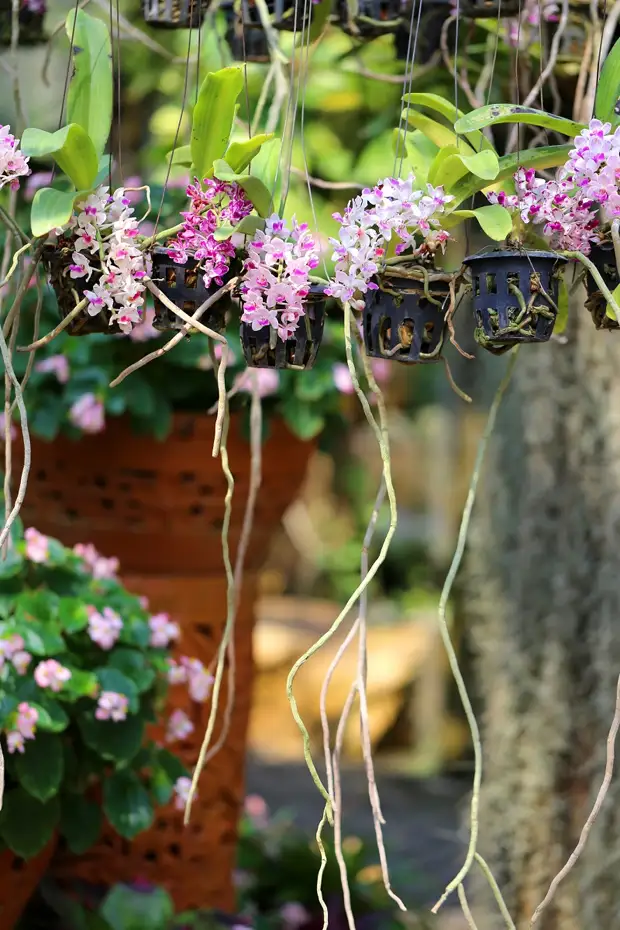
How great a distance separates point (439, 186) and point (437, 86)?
1.10 meters

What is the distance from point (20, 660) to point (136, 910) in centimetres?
51

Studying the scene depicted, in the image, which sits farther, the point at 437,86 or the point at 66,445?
the point at 437,86

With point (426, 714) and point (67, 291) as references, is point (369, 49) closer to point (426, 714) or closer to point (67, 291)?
point (67, 291)

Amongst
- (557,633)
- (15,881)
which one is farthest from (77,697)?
(557,633)

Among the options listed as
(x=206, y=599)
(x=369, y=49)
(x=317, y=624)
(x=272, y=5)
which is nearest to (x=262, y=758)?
(x=317, y=624)

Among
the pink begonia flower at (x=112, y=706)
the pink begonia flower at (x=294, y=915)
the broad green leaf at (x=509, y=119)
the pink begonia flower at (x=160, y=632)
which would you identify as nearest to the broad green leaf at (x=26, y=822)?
the pink begonia flower at (x=112, y=706)

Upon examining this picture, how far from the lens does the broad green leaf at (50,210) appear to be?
76cm

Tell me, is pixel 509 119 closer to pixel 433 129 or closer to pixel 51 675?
pixel 433 129

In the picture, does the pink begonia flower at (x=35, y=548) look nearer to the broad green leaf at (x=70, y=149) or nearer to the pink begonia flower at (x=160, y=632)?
the pink begonia flower at (x=160, y=632)

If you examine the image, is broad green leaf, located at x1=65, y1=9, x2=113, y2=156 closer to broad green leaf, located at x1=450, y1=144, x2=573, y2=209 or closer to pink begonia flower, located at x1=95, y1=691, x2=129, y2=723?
broad green leaf, located at x1=450, y1=144, x2=573, y2=209

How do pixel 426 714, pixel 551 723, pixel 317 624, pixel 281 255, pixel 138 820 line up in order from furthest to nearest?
pixel 317 624 < pixel 426 714 < pixel 551 723 < pixel 138 820 < pixel 281 255

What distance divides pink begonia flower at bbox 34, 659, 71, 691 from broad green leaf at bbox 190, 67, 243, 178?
2.21ft

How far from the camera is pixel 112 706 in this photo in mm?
1277

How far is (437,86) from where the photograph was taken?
1795 millimetres
